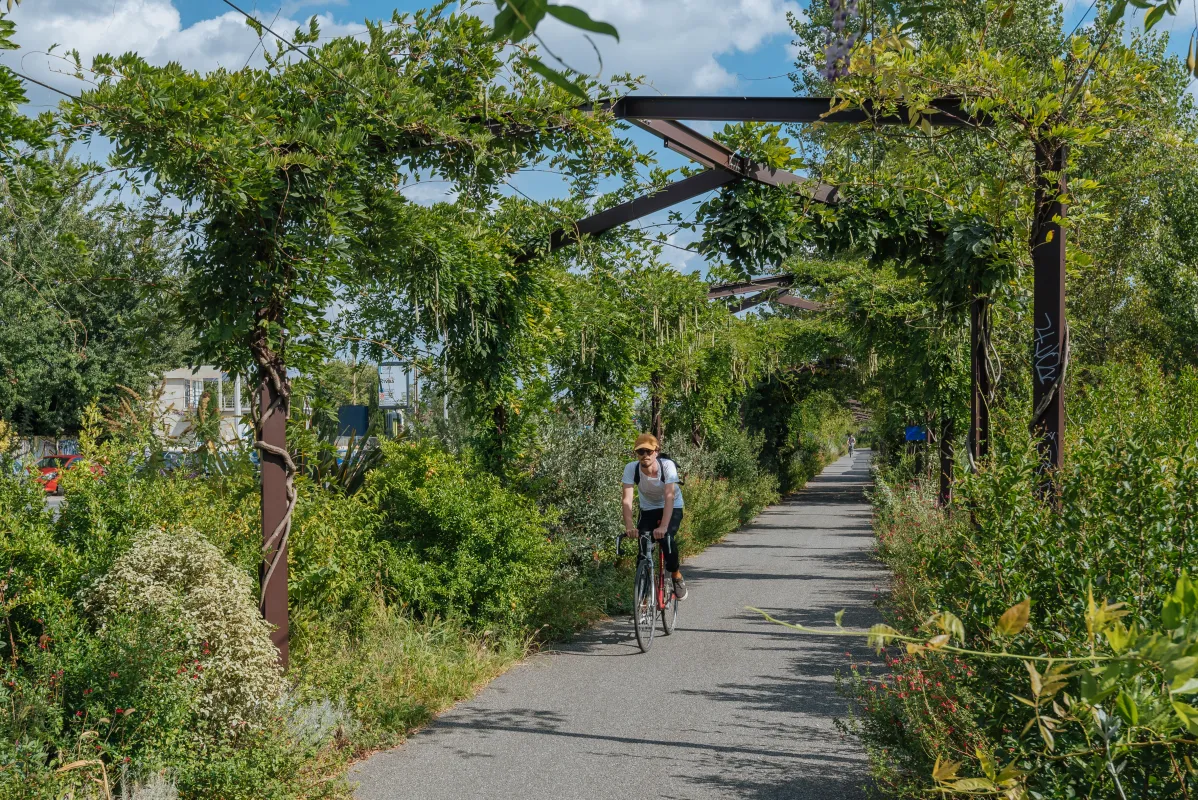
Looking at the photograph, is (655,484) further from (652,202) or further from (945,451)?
(945,451)

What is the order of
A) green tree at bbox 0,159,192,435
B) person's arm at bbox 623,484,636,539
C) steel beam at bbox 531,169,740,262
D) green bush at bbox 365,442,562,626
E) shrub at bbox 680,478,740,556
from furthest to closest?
shrub at bbox 680,478,740,556
person's arm at bbox 623,484,636,539
green bush at bbox 365,442,562,626
steel beam at bbox 531,169,740,262
green tree at bbox 0,159,192,435

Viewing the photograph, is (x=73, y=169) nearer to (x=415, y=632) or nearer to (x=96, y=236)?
(x=96, y=236)

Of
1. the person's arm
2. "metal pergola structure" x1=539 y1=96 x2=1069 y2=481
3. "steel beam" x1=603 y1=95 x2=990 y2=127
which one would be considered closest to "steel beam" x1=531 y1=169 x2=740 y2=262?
"metal pergola structure" x1=539 y1=96 x2=1069 y2=481

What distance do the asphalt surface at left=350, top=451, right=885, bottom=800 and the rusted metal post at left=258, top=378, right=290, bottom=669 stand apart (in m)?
0.97

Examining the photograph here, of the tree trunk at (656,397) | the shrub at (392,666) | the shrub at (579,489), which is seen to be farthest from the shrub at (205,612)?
the tree trunk at (656,397)

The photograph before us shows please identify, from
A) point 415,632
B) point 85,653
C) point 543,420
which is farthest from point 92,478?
point 543,420

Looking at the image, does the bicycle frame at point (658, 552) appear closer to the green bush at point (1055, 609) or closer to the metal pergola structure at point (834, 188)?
the metal pergola structure at point (834, 188)

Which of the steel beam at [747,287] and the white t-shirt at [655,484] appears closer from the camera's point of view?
the white t-shirt at [655,484]

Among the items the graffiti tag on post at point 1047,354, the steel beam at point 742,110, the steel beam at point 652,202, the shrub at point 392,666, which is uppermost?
the steel beam at point 742,110

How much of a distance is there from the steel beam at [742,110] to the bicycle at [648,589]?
3693 millimetres

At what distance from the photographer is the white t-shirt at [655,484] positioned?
8695 millimetres

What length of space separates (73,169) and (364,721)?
347 centimetres

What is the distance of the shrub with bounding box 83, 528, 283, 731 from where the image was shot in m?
4.64

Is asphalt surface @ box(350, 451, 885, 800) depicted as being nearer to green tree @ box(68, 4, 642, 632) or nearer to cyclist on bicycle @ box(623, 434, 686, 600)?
cyclist on bicycle @ box(623, 434, 686, 600)
